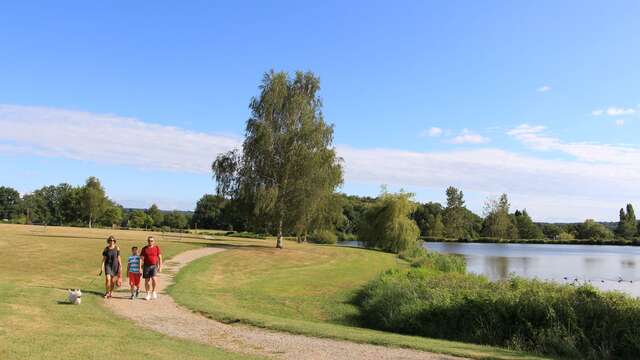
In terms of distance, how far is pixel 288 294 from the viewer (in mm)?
21719

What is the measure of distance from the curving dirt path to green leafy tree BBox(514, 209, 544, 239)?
126m

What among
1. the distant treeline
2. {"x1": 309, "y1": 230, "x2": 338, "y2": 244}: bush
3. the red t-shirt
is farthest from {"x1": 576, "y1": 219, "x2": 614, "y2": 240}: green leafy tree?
the red t-shirt

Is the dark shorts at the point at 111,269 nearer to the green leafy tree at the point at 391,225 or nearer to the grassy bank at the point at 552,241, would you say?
the green leafy tree at the point at 391,225

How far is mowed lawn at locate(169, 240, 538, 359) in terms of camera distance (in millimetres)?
12344

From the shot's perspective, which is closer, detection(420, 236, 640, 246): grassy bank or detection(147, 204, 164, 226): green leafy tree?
detection(420, 236, 640, 246): grassy bank

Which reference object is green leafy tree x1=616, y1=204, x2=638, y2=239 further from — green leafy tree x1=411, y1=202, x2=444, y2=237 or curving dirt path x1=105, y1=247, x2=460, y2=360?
curving dirt path x1=105, y1=247, x2=460, y2=360

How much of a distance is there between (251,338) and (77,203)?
8555 cm

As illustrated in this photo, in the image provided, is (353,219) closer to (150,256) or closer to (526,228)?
(526,228)

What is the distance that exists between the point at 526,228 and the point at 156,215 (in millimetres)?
88707

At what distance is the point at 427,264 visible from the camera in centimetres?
3706

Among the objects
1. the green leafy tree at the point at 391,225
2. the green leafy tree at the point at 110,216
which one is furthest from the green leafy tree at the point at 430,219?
the green leafy tree at the point at 391,225

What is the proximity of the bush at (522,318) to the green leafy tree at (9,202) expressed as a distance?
120510mm

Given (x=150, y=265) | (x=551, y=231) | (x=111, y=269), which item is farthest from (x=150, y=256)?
(x=551, y=231)

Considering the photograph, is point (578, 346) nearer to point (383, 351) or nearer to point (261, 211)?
point (383, 351)
